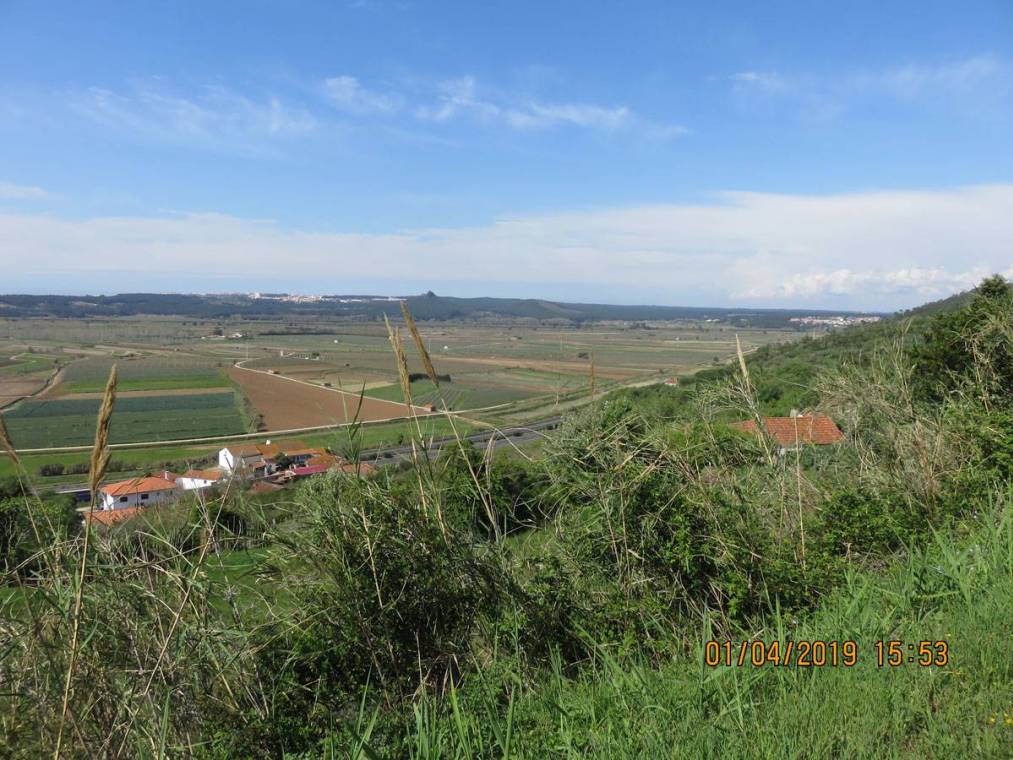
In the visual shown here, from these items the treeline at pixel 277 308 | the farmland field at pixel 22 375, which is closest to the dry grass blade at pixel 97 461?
the farmland field at pixel 22 375

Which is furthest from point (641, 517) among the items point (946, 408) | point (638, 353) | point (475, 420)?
point (638, 353)

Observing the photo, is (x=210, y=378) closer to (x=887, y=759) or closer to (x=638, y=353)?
(x=638, y=353)

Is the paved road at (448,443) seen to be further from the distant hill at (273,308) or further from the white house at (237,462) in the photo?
the distant hill at (273,308)

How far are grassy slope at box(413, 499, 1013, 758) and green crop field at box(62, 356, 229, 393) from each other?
32993 millimetres

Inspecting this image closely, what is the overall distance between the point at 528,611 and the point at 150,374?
159 feet

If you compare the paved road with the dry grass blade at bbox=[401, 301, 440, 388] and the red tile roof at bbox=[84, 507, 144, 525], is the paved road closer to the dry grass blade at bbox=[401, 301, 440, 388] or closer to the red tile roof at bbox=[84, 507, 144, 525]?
the red tile roof at bbox=[84, 507, 144, 525]

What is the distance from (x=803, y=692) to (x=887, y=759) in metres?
0.43

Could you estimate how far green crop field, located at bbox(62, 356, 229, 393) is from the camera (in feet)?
109

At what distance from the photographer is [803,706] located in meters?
2.27

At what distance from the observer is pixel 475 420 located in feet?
11.9

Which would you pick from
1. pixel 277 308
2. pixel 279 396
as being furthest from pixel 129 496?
pixel 277 308

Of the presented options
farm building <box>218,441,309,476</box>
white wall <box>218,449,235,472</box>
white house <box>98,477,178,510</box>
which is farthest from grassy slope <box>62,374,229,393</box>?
white house <box>98,477,178,510</box>

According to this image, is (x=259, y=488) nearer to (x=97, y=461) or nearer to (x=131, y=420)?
(x=97, y=461)

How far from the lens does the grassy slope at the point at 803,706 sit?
6.68 ft
